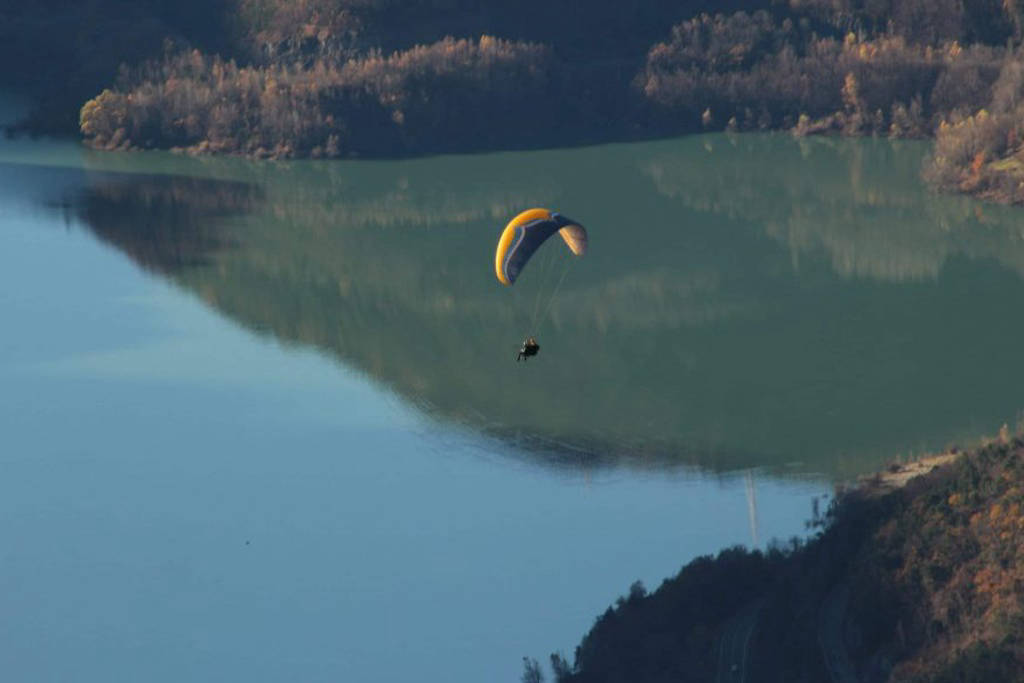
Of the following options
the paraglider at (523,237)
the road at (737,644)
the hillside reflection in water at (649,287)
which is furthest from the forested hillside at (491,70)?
the road at (737,644)

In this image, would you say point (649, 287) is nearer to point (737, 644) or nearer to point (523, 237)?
point (523, 237)

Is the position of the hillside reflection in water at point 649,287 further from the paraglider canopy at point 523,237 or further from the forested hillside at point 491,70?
the paraglider canopy at point 523,237

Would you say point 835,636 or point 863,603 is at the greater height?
point 863,603

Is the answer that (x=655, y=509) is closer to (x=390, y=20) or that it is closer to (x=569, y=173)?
(x=569, y=173)

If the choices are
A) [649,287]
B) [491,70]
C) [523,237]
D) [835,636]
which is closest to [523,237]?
[523,237]

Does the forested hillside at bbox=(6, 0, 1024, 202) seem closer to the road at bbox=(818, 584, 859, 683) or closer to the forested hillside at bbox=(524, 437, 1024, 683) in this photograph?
the forested hillside at bbox=(524, 437, 1024, 683)

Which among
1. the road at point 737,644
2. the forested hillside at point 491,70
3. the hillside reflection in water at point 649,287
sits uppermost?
the forested hillside at point 491,70

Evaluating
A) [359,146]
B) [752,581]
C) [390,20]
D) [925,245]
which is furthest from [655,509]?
[390,20]
